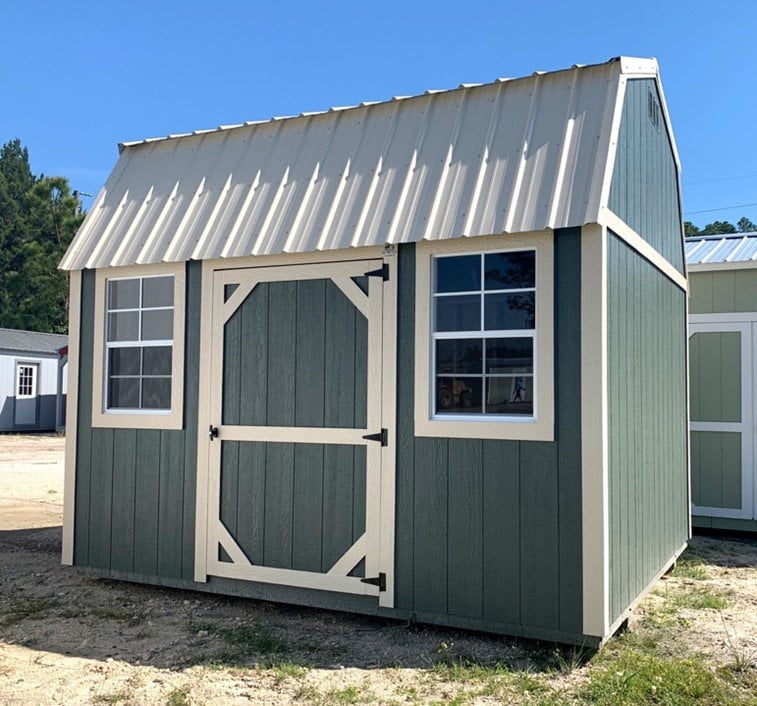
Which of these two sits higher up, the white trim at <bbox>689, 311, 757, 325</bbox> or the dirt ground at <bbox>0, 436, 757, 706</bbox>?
the white trim at <bbox>689, 311, 757, 325</bbox>

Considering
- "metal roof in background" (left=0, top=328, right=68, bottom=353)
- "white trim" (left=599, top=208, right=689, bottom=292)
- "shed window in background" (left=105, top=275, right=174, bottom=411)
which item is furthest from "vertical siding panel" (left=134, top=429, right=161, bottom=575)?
"metal roof in background" (left=0, top=328, right=68, bottom=353)

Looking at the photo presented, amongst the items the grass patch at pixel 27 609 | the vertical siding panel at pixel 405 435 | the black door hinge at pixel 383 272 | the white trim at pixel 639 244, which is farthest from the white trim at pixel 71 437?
the white trim at pixel 639 244

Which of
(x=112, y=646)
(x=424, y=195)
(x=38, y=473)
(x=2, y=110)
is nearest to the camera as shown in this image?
(x=112, y=646)

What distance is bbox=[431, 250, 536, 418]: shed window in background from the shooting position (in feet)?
14.6

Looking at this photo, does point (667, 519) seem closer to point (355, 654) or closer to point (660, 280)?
point (660, 280)

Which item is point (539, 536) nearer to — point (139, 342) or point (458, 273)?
point (458, 273)

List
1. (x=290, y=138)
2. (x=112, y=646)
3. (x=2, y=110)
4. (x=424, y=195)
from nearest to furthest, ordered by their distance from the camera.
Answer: (x=112, y=646) → (x=424, y=195) → (x=290, y=138) → (x=2, y=110)

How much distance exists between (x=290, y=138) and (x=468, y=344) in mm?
2234

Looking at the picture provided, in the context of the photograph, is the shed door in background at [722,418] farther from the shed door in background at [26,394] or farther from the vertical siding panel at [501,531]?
the shed door in background at [26,394]

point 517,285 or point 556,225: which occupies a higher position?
point 556,225

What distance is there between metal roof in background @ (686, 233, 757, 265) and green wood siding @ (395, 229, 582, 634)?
4.47 m

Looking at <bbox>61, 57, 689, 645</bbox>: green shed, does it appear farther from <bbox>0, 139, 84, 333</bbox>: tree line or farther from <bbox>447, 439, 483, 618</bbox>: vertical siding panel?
<bbox>0, 139, 84, 333</bbox>: tree line

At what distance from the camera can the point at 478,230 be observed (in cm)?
448

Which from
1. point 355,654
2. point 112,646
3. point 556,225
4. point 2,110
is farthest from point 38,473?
point 2,110
